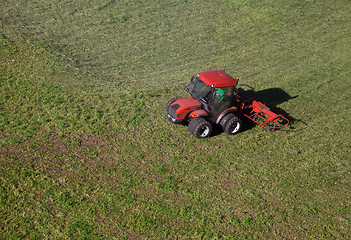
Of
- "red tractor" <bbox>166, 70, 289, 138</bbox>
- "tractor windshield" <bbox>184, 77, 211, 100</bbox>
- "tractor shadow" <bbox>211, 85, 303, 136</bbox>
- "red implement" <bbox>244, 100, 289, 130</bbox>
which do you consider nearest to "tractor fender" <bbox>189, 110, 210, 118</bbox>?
"red tractor" <bbox>166, 70, 289, 138</bbox>

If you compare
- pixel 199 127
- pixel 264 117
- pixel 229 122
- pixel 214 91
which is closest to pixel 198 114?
pixel 199 127

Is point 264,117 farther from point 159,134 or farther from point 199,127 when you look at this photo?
point 159,134

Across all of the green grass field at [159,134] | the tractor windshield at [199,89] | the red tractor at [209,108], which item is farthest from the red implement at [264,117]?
the tractor windshield at [199,89]

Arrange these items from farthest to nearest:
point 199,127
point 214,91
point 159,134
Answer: point 159,134 → point 214,91 → point 199,127

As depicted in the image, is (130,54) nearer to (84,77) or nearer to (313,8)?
(84,77)

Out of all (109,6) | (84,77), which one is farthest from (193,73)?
(109,6)

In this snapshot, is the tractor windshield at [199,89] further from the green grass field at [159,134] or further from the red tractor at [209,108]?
the green grass field at [159,134]
